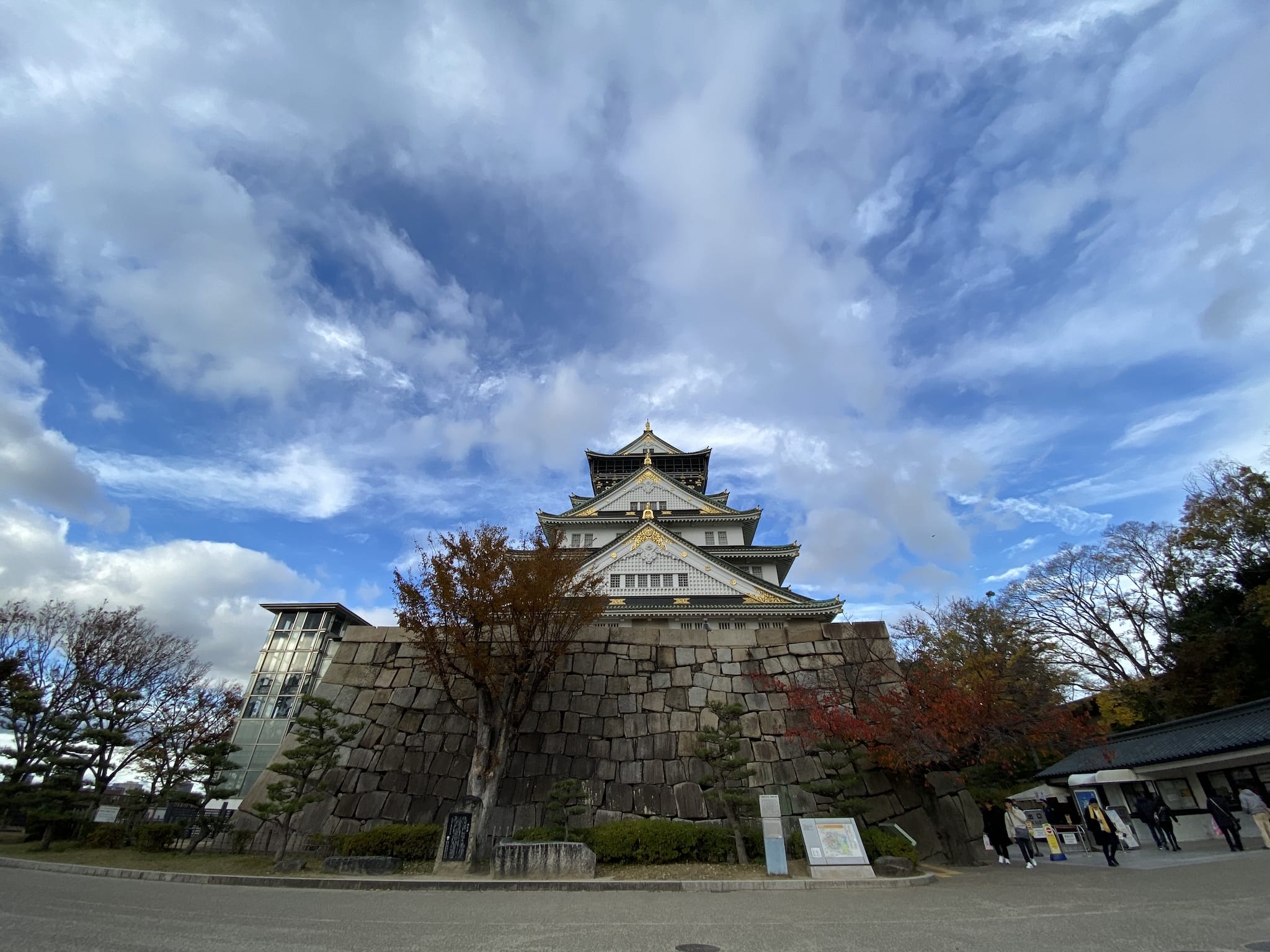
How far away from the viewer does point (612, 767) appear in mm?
13852

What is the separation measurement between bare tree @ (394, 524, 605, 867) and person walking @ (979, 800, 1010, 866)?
1092 centimetres

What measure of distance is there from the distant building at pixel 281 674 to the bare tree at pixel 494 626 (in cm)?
2019

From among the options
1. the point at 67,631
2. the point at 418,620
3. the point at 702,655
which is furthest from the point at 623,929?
the point at 67,631

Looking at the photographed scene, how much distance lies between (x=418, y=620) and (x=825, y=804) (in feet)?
33.8

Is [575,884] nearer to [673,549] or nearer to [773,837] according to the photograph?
[773,837]

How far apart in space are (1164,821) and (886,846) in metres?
9.09

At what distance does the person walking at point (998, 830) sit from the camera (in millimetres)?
13378

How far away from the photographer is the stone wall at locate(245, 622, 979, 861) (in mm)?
13086

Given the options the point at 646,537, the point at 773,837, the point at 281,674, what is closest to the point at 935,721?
the point at 773,837

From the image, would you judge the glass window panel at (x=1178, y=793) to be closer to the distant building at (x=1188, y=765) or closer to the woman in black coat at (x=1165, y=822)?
the distant building at (x=1188, y=765)

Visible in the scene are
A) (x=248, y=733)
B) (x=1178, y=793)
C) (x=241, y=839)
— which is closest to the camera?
(x=241, y=839)

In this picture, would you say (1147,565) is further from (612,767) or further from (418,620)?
(418,620)

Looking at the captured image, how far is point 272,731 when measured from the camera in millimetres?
31469

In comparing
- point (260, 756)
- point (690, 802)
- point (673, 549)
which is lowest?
point (690, 802)
